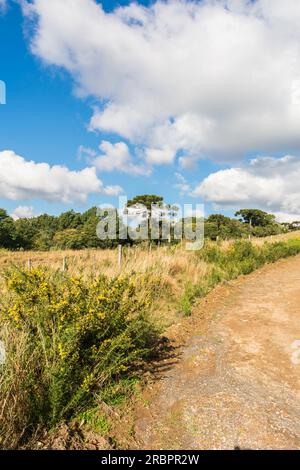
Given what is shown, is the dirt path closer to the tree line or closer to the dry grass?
the dry grass

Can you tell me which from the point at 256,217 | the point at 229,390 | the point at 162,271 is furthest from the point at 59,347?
the point at 256,217

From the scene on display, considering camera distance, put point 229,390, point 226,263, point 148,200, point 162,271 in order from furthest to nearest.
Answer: point 148,200, point 226,263, point 162,271, point 229,390

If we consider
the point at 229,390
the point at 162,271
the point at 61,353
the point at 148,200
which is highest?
the point at 148,200

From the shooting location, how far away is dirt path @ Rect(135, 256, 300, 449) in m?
2.75

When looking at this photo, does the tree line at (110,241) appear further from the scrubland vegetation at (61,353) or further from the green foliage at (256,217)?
the scrubland vegetation at (61,353)

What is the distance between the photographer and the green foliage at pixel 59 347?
258 cm

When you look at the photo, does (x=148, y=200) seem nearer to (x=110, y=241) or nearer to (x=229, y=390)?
(x=110, y=241)

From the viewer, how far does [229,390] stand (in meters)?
3.43

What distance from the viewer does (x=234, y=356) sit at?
A: 4277 mm

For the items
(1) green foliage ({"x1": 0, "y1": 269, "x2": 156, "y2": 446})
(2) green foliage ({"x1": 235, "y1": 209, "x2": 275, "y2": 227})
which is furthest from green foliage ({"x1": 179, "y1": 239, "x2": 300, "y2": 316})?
(2) green foliage ({"x1": 235, "y1": 209, "x2": 275, "y2": 227})

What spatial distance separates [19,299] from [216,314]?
13.4ft

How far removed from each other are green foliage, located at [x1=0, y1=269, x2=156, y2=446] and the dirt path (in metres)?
0.62

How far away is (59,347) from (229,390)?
197cm

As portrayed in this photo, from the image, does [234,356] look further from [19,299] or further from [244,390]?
[19,299]
